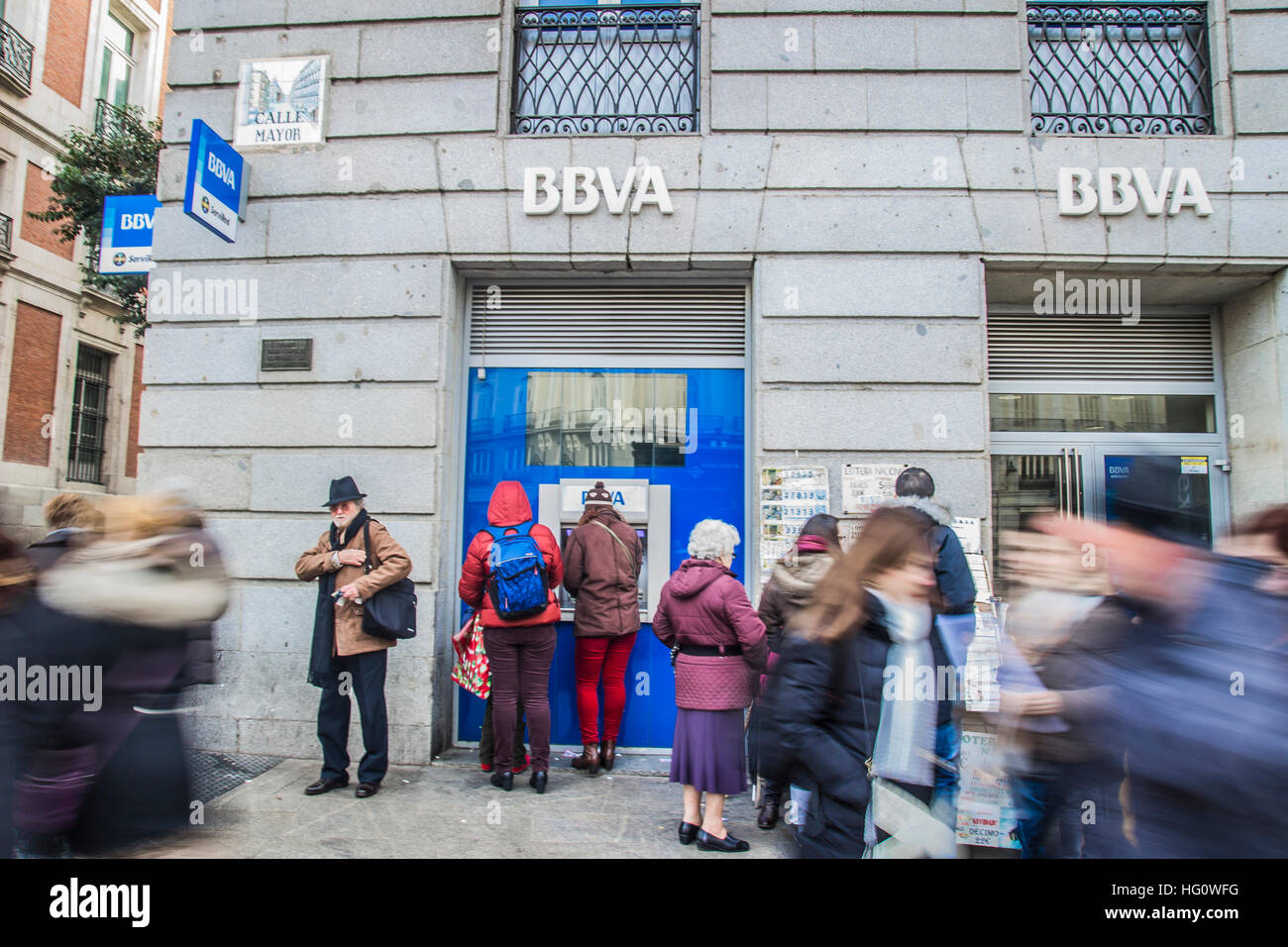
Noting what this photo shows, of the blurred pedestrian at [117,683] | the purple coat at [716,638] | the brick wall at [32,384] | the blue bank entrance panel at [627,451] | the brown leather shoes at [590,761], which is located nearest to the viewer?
the blurred pedestrian at [117,683]

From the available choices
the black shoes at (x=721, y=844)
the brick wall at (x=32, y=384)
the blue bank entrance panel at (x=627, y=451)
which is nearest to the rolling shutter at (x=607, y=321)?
the blue bank entrance panel at (x=627, y=451)

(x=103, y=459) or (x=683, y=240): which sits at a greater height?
(x=683, y=240)

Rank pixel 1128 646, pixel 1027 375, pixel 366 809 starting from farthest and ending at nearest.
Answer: pixel 1027 375, pixel 366 809, pixel 1128 646

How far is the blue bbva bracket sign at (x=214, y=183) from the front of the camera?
5.06 m

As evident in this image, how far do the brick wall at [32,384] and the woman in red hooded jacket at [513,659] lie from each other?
1625cm

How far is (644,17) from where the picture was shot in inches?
237

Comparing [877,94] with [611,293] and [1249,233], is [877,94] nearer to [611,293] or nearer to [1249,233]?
[611,293]

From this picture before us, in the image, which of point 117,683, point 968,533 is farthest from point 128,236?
point 968,533

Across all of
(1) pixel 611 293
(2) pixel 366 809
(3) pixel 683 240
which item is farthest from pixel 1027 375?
(2) pixel 366 809

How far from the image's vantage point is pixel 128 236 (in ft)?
19.6

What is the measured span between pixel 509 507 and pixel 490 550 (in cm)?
32

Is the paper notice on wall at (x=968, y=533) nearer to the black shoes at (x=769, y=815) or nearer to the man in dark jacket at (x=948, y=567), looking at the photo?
the man in dark jacket at (x=948, y=567)

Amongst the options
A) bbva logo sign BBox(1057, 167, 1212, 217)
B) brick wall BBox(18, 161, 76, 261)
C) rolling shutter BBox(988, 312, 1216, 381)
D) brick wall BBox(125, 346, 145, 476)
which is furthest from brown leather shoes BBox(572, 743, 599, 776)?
brick wall BBox(125, 346, 145, 476)
